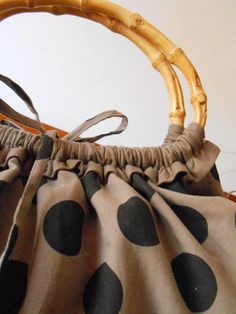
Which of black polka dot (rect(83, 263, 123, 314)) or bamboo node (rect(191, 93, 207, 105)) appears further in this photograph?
bamboo node (rect(191, 93, 207, 105))

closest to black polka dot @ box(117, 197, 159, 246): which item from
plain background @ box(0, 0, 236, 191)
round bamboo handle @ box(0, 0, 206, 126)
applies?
round bamboo handle @ box(0, 0, 206, 126)

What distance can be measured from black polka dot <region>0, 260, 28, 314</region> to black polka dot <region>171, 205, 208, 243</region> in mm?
126

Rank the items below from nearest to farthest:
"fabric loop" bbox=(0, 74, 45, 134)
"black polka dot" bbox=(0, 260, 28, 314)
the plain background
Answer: "black polka dot" bbox=(0, 260, 28, 314), "fabric loop" bbox=(0, 74, 45, 134), the plain background

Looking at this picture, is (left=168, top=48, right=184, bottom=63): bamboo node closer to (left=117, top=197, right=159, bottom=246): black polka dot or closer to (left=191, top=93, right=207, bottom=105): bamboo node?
(left=191, top=93, right=207, bottom=105): bamboo node

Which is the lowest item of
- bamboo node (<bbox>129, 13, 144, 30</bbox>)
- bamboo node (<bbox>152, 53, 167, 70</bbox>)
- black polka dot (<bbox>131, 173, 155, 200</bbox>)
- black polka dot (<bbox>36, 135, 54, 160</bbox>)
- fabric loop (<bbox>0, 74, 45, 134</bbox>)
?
black polka dot (<bbox>131, 173, 155, 200</bbox>)

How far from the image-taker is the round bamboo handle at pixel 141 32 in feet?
1.09

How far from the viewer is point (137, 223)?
21 centimetres

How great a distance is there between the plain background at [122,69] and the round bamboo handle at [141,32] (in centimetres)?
30

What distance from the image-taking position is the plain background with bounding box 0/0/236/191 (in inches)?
25.9

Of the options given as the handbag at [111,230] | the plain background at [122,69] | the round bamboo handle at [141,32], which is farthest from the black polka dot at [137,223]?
the plain background at [122,69]

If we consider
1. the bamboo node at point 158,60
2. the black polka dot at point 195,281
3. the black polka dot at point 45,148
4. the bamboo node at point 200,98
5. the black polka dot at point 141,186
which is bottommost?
the black polka dot at point 195,281

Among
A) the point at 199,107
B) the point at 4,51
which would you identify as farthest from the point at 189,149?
the point at 4,51

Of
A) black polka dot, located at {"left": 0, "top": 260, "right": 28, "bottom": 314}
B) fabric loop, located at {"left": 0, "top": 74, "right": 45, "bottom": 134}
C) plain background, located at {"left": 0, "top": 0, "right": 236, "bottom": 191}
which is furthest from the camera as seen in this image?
plain background, located at {"left": 0, "top": 0, "right": 236, "bottom": 191}

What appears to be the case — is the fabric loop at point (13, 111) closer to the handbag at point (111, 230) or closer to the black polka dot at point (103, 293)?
the handbag at point (111, 230)
